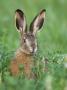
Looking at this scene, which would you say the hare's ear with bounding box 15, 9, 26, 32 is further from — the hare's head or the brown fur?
the brown fur

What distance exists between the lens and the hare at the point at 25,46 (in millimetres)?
8742

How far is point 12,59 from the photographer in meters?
8.91

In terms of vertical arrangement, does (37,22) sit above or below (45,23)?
below

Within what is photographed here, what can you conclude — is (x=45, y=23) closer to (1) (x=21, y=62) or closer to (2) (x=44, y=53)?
(1) (x=21, y=62)

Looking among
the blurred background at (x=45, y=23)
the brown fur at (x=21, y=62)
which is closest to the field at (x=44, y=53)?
the blurred background at (x=45, y=23)

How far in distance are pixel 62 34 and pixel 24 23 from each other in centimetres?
236

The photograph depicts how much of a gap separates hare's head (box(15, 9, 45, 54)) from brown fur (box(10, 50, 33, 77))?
0.31ft

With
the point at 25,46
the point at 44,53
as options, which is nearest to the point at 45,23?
the point at 25,46

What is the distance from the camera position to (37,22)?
10.1m

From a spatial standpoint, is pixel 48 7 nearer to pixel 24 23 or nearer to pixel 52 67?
pixel 24 23

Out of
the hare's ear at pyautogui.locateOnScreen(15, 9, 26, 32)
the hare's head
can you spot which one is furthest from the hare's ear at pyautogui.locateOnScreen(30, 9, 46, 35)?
the hare's ear at pyautogui.locateOnScreen(15, 9, 26, 32)

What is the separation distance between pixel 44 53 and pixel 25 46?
36.3 inches

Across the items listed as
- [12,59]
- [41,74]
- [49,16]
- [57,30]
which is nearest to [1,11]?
[49,16]

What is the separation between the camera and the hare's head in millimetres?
9398
